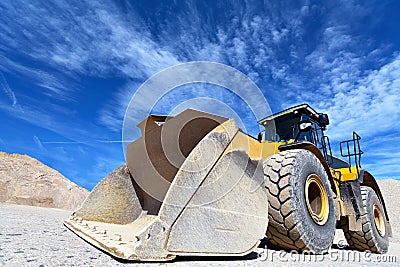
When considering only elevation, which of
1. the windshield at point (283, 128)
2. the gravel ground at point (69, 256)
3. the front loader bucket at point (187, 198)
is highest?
the windshield at point (283, 128)

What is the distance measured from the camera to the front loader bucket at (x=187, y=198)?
1693 millimetres

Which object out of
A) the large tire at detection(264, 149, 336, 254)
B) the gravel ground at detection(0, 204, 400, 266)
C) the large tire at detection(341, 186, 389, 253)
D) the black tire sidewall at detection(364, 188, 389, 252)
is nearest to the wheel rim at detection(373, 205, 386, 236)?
the black tire sidewall at detection(364, 188, 389, 252)

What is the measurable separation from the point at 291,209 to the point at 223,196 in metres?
0.64

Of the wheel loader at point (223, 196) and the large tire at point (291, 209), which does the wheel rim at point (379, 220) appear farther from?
the large tire at point (291, 209)

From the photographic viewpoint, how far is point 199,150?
1.93m

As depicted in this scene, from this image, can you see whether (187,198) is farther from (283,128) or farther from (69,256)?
(283,128)

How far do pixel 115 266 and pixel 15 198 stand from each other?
1032 centimetres

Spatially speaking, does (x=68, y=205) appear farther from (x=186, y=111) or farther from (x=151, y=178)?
(x=186, y=111)

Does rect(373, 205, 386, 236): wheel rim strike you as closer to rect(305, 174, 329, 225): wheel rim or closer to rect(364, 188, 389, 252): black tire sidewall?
rect(364, 188, 389, 252): black tire sidewall

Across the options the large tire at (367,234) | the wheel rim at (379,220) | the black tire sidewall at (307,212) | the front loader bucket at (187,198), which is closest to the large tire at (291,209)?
the black tire sidewall at (307,212)

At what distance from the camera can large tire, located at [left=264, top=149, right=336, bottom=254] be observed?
7.64ft

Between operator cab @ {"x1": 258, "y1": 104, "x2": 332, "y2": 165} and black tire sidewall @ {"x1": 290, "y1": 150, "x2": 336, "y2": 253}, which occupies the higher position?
operator cab @ {"x1": 258, "y1": 104, "x2": 332, "y2": 165}

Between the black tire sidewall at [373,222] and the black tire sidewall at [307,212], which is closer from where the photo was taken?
the black tire sidewall at [307,212]

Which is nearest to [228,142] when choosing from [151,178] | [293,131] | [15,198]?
[151,178]
